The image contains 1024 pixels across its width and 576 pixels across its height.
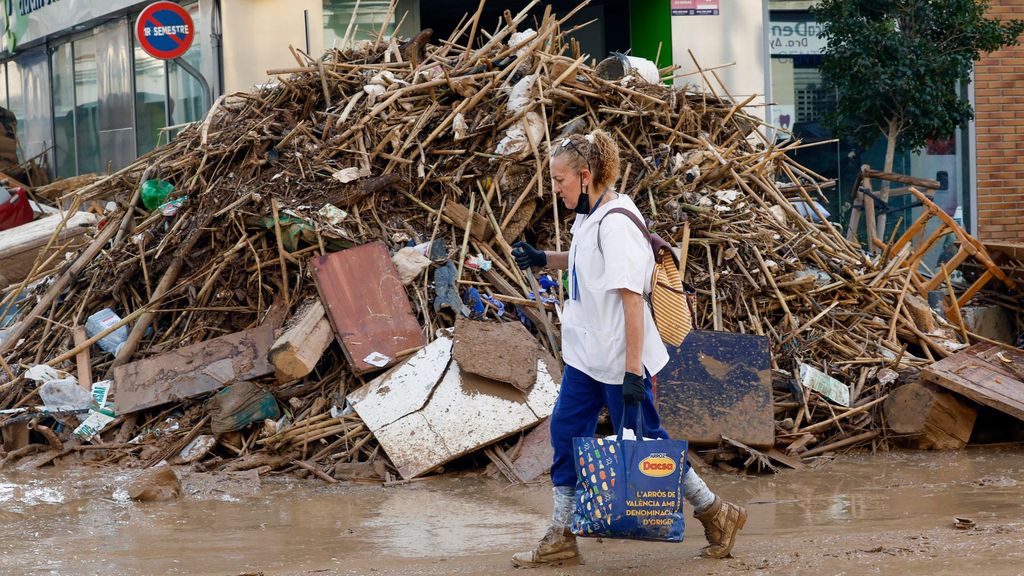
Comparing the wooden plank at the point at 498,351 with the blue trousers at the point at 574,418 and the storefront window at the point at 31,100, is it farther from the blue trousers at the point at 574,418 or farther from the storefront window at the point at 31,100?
the storefront window at the point at 31,100

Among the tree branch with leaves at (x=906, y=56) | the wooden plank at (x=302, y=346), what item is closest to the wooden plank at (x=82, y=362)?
the wooden plank at (x=302, y=346)

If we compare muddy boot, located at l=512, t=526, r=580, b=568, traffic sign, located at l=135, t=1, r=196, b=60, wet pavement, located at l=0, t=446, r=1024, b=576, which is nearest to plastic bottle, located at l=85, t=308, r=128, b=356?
wet pavement, located at l=0, t=446, r=1024, b=576

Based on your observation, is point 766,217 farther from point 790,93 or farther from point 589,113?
point 790,93

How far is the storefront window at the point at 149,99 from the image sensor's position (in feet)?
53.9

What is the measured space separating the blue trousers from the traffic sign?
856 cm

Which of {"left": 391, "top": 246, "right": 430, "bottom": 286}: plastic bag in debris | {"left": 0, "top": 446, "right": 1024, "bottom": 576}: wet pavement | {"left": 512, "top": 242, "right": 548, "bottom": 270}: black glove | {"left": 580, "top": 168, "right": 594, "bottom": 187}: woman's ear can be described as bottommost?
{"left": 0, "top": 446, "right": 1024, "bottom": 576}: wet pavement

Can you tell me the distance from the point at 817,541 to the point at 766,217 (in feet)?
14.3

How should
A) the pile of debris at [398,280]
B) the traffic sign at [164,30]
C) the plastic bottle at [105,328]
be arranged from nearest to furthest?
the pile of debris at [398,280]
the plastic bottle at [105,328]
the traffic sign at [164,30]

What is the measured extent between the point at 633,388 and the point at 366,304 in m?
3.56

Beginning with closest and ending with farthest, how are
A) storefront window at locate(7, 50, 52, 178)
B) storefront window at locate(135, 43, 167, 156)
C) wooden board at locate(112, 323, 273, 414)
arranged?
wooden board at locate(112, 323, 273, 414)
storefront window at locate(135, 43, 167, 156)
storefront window at locate(7, 50, 52, 178)

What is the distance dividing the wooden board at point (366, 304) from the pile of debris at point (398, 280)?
0.02 meters

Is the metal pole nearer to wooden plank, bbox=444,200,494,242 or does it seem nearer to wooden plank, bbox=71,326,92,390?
wooden plank, bbox=71,326,92,390

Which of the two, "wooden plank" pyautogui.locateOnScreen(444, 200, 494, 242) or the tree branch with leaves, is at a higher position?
the tree branch with leaves

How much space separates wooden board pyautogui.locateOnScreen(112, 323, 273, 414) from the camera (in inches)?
305
